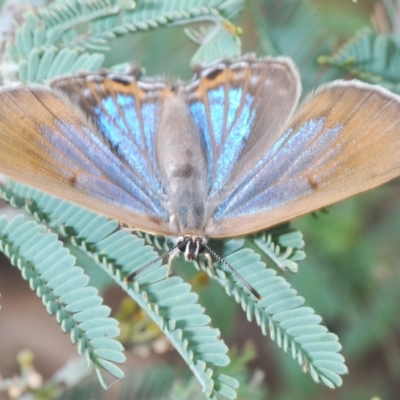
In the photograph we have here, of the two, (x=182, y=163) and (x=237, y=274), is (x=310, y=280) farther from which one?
(x=237, y=274)

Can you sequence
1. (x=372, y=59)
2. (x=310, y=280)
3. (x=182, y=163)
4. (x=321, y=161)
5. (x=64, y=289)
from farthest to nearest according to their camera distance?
1. (x=310, y=280)
2. (x=372, y=59)
3. (x=182, y=163)
4. (x=321, y=161)
5. (x=64, y=289)

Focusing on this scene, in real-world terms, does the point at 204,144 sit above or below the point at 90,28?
below

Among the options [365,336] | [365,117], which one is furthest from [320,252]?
[365,117]

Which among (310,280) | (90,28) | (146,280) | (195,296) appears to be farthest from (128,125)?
(310,280)

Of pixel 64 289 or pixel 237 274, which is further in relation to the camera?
pixel 237 274

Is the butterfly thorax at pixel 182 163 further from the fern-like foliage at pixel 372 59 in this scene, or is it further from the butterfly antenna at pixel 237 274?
the fern-like foliage at pixel 372 59

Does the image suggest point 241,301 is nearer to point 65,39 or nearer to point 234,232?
point 234,232

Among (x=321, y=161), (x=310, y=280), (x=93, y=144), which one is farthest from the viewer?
(x=310, y=280)

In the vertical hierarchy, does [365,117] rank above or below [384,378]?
above
